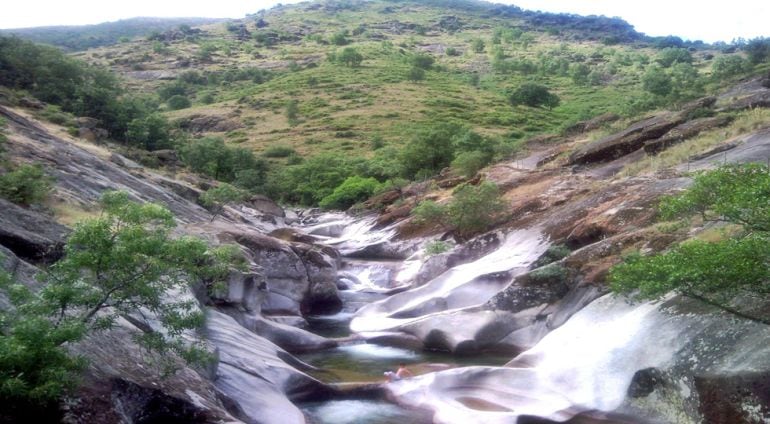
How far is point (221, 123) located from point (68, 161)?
278 feet

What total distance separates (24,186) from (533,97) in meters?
102

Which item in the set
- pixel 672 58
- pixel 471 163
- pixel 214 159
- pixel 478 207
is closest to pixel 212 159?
pixel 214 159

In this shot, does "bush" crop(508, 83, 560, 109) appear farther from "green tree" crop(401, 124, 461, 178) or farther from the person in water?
the person in water

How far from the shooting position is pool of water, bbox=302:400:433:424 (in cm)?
1627

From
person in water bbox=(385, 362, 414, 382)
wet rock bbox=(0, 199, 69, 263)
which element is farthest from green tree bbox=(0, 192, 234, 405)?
person in water bbox=(385, 362, 414, 382)

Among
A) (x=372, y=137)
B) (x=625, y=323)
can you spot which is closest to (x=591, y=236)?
(x=625, y=323)

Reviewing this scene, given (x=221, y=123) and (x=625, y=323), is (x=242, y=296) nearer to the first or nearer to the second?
(x=625, y=323)

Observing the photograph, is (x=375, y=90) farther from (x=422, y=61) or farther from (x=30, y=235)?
(x=30, y=235)

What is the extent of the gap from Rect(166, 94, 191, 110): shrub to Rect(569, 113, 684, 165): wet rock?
98725 millimetres

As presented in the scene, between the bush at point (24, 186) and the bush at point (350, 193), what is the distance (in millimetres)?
44658

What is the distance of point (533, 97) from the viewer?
113062 mm

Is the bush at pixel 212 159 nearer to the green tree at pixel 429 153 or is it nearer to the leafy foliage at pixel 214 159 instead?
the leafy foliage at pixel 214 159

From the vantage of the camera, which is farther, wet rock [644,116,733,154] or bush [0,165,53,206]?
wet rock [644,116,733,154]

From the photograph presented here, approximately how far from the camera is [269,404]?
51.4 feet
